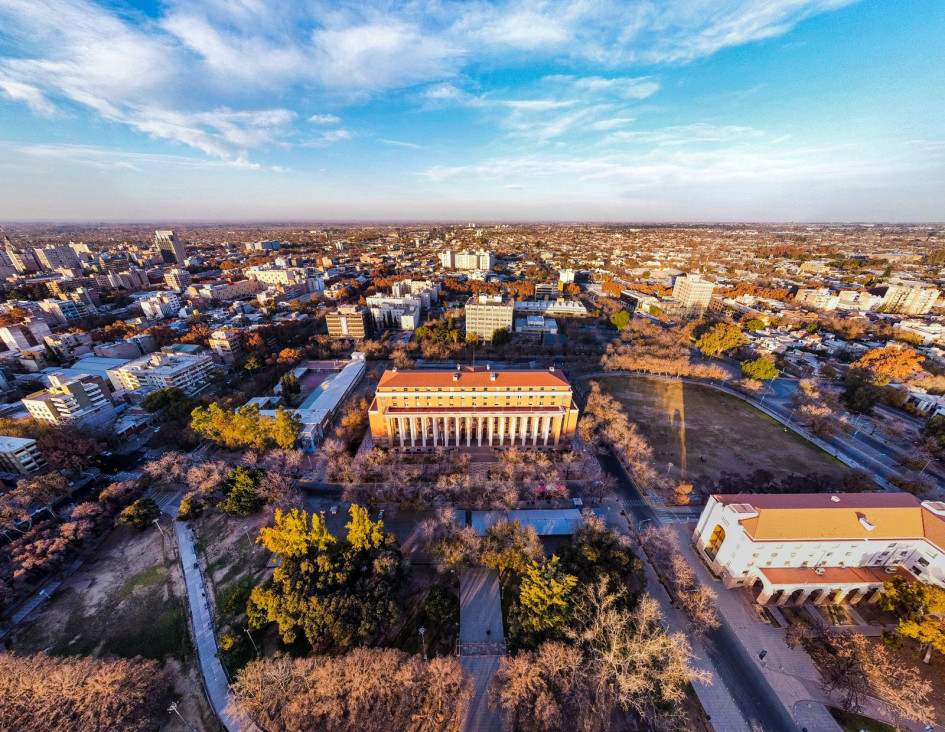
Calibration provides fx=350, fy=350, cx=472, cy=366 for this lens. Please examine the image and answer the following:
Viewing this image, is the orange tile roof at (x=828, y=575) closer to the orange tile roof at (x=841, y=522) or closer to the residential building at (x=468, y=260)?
the orange tile roof at (x=841, y=522)

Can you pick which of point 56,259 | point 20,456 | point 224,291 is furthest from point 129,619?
point 56,259

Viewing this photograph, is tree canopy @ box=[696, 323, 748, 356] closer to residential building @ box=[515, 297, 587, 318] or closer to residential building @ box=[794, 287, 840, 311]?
residential building @ box=[515, 297, 587, 318]

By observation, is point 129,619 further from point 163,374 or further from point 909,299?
point 909,299

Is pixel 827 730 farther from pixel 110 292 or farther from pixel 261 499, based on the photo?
pixel 110 292

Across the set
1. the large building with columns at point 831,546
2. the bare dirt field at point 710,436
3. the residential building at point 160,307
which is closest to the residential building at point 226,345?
the residential building at point 160,307

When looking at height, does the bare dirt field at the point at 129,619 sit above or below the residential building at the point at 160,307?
below

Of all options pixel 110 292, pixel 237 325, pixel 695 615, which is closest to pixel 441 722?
pixel 695 615
